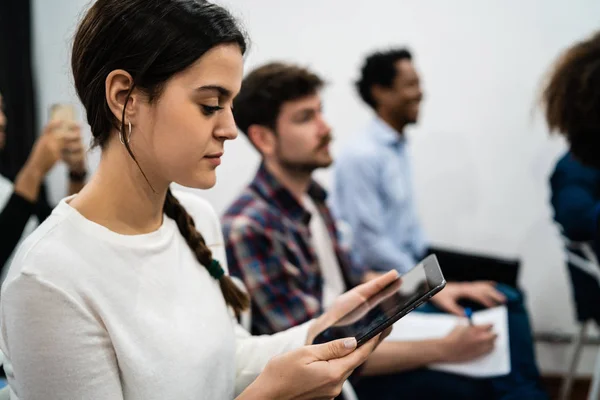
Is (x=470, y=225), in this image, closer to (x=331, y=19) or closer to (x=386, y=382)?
(x=331, y=19)

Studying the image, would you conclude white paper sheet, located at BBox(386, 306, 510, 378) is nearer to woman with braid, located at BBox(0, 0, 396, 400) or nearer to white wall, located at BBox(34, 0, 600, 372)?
woman with braid, located at BBox(0, 0, 396, 400)

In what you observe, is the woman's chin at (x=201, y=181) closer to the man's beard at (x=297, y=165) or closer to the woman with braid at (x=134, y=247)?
the woman with braid at (x=134, y=247)

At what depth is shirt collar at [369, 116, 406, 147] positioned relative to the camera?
100 inches

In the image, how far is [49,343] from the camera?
65cm

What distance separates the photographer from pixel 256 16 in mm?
2725

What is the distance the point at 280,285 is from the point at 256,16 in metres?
1.75

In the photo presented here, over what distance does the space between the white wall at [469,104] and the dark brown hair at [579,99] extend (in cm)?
105

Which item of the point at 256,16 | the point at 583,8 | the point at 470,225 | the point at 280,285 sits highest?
the point at 256,16

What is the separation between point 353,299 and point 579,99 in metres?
1.09

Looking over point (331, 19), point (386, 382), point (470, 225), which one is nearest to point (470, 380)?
point (386, 382)

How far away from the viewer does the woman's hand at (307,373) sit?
0.73 metres

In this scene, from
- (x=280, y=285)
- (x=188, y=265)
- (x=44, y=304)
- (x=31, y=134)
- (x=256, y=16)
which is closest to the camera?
(x=44, y=304)

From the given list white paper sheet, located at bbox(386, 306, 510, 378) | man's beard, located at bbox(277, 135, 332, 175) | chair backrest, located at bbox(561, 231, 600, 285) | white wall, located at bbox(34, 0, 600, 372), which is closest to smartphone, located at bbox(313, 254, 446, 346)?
white paper sheet, located at bbox(386, 306, 510, 378)

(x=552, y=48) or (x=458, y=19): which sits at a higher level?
(x=458, y=19)
